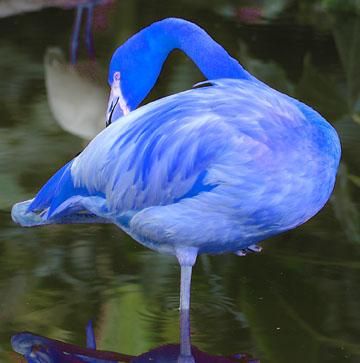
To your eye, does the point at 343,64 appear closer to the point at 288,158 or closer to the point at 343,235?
the point at 343,235

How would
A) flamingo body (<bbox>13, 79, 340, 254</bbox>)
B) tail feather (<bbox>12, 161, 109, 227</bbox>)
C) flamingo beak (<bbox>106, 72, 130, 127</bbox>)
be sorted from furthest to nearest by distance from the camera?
flamingo beak (<bbox>106, 72, 130, 127</bbox>) → tail feather (<bbox>12, 161, 109, 227</bbox>) → flamingo body (<bbox>13, 79, 340, 254</bbox>)

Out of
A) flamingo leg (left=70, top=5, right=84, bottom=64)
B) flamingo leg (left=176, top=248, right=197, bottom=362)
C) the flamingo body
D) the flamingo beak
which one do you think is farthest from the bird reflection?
flamingo leg (left=70, top=5, right=84, bottom=64)

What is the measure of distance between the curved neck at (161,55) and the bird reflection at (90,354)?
2.62 feet

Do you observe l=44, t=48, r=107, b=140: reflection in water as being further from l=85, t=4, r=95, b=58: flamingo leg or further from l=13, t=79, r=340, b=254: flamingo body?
l=13, t=79, r=340, b=254: flamingo body

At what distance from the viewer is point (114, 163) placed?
316 cm

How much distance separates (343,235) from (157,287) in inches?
33.6

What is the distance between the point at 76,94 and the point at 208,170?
10.2 feet

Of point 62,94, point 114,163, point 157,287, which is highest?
point 114,163

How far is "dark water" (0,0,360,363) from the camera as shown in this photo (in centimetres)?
316

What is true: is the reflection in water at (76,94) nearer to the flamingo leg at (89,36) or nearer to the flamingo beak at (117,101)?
the flamingo leg at (89,36)

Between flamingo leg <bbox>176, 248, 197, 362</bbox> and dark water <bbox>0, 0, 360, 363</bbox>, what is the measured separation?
32 millimetres

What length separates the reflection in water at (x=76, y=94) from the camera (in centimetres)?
538

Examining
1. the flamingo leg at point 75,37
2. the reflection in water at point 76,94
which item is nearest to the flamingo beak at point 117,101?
the reflection in water at point 76,94

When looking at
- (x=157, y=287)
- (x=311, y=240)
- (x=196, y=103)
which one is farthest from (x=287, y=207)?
(x=311, y=240)
